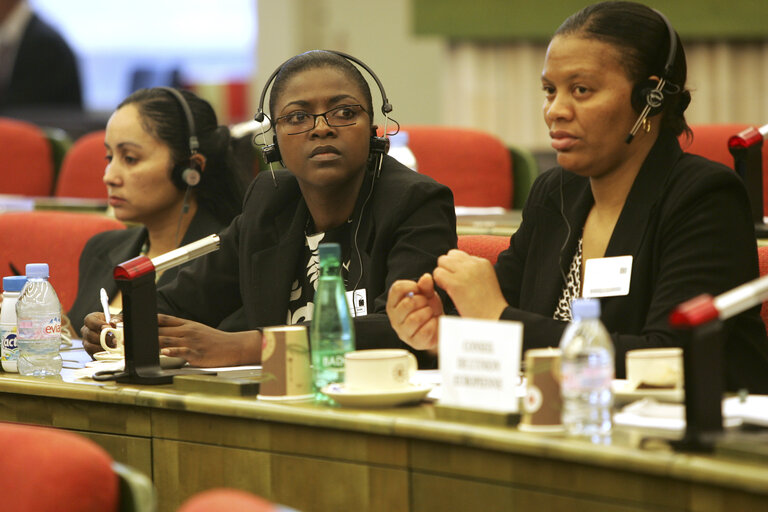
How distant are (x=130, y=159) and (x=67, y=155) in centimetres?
171

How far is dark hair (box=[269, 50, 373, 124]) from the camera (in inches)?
81.0

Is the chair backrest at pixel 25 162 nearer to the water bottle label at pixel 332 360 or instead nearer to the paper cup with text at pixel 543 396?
the water bottle label at pixel 332 360

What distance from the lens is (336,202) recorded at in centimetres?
210

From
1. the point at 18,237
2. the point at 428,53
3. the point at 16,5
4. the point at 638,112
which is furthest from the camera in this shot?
the point at 16,5

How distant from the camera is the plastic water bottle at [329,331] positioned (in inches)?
62.5

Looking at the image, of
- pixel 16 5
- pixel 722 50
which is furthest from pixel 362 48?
pixel 16 5

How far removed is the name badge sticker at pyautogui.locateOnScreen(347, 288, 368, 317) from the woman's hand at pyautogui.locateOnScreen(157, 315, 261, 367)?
0.79 ft

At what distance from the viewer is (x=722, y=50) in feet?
15.8

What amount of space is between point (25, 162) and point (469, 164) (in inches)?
81.9

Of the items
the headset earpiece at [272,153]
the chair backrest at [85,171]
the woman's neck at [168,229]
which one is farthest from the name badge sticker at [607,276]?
the chair backrest at [85,171]

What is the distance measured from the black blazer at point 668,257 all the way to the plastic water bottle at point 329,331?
268 millimetres

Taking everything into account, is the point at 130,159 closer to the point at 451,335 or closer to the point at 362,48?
the point at 451,335

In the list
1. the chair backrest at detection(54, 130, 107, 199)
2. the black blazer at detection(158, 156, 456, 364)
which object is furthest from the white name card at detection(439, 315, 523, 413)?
the chair backrest at detection(54, 130, 107, 199)

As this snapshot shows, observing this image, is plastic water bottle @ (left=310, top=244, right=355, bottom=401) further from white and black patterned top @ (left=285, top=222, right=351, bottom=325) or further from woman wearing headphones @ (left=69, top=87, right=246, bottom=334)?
woman wearing headphones @ (left=69, top=87, right=246, bottom=334)
